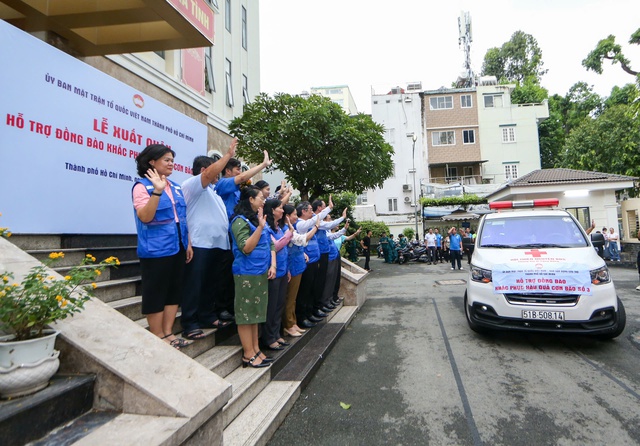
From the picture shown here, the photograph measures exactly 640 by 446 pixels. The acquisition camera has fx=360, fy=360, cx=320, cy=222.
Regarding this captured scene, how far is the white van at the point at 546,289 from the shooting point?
4344 millimetres

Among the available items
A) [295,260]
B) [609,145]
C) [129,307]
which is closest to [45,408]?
[129,307]

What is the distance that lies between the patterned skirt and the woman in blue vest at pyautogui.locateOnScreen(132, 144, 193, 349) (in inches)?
20.0

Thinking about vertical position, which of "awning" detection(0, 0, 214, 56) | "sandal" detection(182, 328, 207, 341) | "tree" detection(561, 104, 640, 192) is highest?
"tree" detection(561, 104, 640, 192)

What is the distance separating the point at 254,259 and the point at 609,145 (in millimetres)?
25508

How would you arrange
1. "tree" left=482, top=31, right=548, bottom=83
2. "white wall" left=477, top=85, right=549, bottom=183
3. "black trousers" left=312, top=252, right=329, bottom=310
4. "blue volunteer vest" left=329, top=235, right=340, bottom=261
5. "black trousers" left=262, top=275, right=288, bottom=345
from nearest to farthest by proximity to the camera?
"black trousers" left=262, top=275, right=288, bottom=345 → "black trousers" left=312, top=252, right=329, bottom=310 → "blue volunteer vest" left=329, top=235, right=340, bottom=261 → "white wall" left=477, top=85, right=549, bottom=183 → "tree" left=482, top=31, right=548, bottom=83

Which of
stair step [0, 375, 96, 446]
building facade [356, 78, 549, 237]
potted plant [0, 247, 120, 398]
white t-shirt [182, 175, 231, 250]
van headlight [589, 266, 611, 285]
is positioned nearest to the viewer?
stair step [0, 375, 96, 446]

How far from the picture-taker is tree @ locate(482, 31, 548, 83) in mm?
40344

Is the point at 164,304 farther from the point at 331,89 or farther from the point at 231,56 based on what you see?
the point at 331,89

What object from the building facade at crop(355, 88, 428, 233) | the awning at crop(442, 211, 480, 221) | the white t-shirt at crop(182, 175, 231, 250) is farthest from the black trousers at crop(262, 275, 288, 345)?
the building facade at crop(355, 88, 428, 233)

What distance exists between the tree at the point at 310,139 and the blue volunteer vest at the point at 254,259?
630 cm

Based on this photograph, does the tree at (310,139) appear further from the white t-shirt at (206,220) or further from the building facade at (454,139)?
the building facade at (454,139)

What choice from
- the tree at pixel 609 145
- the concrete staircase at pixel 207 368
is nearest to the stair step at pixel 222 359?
the concrete staircase at pixel 207 368

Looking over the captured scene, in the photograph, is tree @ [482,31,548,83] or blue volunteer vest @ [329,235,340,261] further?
tree @ [482,31,548,83]

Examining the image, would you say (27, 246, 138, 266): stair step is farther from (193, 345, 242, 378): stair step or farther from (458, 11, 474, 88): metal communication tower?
(458, 11, 474, 88): metal communication tower
